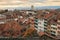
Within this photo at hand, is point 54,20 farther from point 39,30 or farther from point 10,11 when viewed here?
point 10,11

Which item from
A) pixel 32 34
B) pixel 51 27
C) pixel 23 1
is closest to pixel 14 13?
pixel 23 1

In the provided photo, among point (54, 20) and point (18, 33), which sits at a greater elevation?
point (54, 20)

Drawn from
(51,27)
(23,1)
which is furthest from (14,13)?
(51,27)

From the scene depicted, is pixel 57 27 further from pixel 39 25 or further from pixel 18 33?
pixel 18 33

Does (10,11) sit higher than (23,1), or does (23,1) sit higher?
(23,1)

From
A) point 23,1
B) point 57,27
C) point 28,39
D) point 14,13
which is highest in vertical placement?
point 23,1

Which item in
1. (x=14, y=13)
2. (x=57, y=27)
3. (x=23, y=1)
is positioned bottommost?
(x=57, y=27)

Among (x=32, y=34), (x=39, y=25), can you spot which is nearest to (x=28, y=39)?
(x=32, y=34)
